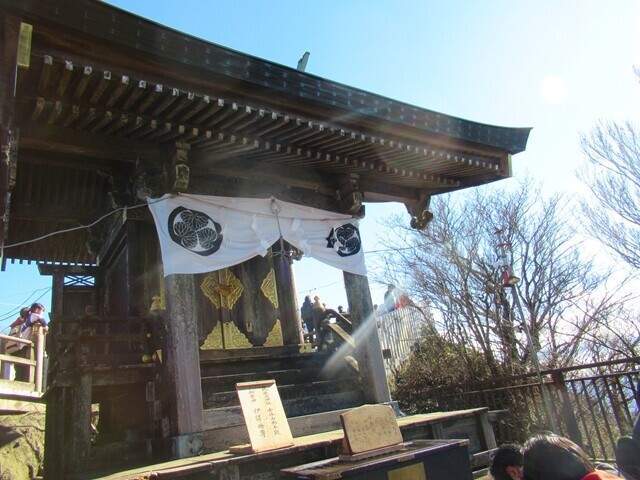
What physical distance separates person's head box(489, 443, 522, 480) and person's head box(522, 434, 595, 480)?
3.15 ft

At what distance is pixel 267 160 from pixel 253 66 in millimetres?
1677

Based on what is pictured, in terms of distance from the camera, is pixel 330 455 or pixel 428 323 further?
pixel 428 323

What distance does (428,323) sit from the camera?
12992mm

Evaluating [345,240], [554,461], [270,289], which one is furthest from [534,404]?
[554,461]

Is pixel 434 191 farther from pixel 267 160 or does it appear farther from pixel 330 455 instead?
pixel 330 455

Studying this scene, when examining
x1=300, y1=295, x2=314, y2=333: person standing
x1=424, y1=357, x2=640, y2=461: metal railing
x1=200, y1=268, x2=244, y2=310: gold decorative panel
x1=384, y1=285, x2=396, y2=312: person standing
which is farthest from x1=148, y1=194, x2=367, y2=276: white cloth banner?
x1=384, y1=285, x2=396, y2=312: person standing

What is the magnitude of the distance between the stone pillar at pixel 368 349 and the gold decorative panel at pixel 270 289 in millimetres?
1473

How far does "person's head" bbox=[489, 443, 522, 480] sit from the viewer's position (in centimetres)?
329

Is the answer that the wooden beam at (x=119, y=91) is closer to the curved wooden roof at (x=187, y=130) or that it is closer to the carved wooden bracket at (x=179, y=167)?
the curved wooden roof at (x=187, y=130)

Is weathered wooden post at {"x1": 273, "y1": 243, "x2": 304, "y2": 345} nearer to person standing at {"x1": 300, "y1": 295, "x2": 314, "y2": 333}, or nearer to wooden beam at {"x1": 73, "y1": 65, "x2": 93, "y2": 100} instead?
A: person standing at {"x1": 300, "y1": 295, "x2": 314, "y2": 333}

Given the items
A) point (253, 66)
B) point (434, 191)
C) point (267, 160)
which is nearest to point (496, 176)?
point (434, 191)

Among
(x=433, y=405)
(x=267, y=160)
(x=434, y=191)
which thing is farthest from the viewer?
(x=433, y=405)

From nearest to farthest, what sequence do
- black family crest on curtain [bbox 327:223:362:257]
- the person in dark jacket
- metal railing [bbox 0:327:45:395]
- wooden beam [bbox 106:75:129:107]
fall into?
the person in dark jacket → wooden beam [bbox 106:75:129:107] → black family crest on curtain [bbox 327:223:362:257] → metal railing [bbox 0:327:45:395]

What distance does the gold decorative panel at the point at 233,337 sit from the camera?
23.6 ft
